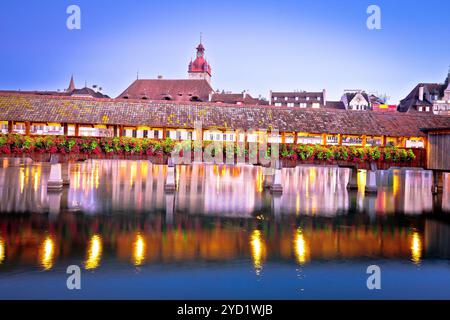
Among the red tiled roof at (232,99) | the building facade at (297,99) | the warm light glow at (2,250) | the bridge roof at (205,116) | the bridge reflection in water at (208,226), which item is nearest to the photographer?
the warm light glow at (2,250)

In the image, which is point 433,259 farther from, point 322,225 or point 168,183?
point 168,183

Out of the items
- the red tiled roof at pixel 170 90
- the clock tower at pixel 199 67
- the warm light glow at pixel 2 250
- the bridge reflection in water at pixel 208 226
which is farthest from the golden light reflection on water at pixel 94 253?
the clock tower at pixel 199 67

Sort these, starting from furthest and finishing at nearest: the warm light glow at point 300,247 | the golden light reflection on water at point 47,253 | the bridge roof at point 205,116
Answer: the bridge roof at point 205,116
the warm light glow at point 300,247
the golden light reflection on water at point 47,253

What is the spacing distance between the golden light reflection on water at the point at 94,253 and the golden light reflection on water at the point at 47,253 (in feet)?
3.74

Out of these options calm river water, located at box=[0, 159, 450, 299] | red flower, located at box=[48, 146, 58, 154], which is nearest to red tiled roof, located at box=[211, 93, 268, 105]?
calm river water, located at box=[0, 159, 450, 299]

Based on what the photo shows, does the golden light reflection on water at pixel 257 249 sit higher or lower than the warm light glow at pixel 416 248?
higher

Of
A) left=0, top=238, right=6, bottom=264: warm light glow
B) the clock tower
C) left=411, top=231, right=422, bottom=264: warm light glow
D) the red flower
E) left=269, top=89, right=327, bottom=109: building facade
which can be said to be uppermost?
the clock tower

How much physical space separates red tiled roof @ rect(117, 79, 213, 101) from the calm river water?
49568mm

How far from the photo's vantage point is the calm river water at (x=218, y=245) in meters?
11.8

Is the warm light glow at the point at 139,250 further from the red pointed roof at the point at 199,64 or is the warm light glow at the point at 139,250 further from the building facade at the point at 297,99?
the red pointed roof at the point at 199,64

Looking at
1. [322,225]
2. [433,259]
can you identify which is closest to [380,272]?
[433,259]

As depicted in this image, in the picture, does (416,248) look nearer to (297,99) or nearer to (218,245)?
(218,245)

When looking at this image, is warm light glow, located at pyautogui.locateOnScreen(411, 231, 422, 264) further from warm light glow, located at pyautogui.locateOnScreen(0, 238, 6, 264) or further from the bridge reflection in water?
warm light glow, located at pyautogui.locateOnScreen(0, 238, 6, 264)

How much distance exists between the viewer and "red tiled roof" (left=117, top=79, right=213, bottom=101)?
78.0m
